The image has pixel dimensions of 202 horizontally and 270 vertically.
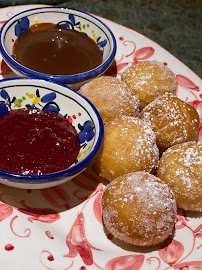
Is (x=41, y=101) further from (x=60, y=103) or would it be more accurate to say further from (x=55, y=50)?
(x=55, y=50)

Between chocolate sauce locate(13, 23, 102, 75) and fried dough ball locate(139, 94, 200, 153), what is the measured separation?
0.58 metres

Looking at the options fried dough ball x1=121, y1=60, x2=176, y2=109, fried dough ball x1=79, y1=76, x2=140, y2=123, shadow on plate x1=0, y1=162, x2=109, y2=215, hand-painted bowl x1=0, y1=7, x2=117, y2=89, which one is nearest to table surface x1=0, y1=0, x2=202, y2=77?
hand-painted bowl x1=0, y1=7, x2=117, y2=89

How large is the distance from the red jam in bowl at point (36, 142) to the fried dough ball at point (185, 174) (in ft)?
1.52

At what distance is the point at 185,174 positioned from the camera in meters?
1.69

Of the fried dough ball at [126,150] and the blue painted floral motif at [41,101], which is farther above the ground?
the blue painted floral motif at [41,101]

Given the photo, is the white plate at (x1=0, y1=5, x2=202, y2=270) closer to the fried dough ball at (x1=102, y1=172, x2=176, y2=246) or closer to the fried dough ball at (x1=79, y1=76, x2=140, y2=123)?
the fried dough ball at (x1=102, y1=172, x2=176, y2=246)

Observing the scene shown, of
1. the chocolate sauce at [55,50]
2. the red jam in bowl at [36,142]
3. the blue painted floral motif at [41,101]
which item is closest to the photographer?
the red jam in bowl at [36,142]

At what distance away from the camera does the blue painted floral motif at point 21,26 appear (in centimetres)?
A: 235

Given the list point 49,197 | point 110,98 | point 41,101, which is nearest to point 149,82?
point 110,98

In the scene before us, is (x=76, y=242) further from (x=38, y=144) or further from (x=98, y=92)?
(x=98, y=92)

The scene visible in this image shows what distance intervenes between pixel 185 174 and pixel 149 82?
0.63m

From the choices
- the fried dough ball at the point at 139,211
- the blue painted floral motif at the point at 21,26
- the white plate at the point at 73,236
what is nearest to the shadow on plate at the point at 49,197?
the white plate at the point at 73,236

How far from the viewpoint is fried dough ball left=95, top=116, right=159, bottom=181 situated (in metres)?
1.73

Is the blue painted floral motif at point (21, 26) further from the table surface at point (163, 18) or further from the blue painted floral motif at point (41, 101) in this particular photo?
the table surface at point (163, 18)
